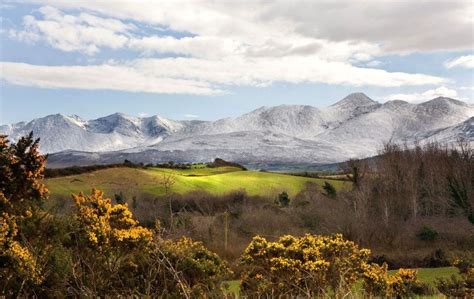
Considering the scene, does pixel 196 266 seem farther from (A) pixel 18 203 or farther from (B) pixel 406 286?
(B) pixel 406 286

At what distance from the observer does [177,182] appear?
340ft

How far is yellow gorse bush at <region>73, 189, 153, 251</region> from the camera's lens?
15.4 meters

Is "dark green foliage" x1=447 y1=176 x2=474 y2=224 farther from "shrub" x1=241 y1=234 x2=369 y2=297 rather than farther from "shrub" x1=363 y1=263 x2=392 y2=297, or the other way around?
"shrub" x1=241 y1=234 x2=369 y2=297

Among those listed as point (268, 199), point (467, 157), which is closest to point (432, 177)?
point (467, 157)

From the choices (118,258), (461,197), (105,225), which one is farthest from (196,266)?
(461,197)

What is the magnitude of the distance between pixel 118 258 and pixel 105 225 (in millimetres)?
2009

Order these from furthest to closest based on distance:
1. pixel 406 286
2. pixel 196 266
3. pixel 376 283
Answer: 1. pixel 406 286
2. pixel 376 283
3. pixel 196 266

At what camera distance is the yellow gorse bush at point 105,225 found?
606 inches

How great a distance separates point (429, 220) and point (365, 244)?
998 cm

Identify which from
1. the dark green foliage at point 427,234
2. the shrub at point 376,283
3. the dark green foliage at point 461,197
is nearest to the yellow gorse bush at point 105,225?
the shrub at point 376,283

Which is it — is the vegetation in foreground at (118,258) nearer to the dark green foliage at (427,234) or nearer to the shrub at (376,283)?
the shrub at (376,283)

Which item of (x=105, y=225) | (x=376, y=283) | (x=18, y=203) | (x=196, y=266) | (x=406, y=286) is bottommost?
(x=406, y=286)

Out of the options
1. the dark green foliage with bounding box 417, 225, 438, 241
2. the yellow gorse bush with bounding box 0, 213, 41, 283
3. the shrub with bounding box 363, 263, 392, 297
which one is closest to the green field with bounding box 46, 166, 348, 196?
the dark green foliage with bounding box 417, 225, 438, 241

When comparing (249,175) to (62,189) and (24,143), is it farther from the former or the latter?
(24,143)
